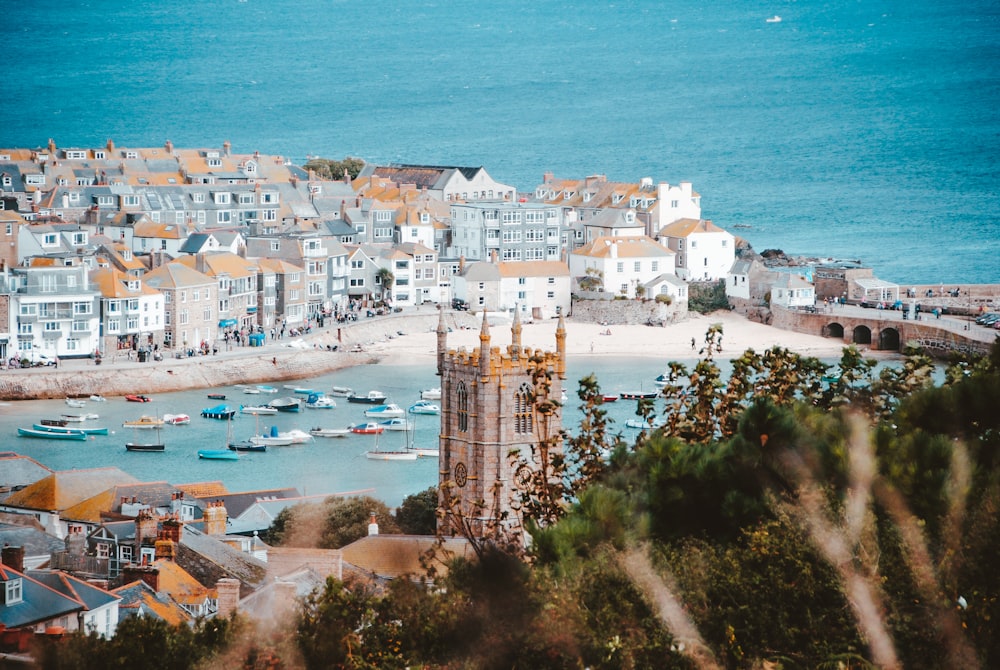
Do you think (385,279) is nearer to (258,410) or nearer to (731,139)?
(258,410)

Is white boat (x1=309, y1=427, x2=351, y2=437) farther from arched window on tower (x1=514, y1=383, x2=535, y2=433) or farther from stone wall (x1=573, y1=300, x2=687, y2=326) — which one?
arched window on tower (x1=514, y1=383, x2=535, y2=433)

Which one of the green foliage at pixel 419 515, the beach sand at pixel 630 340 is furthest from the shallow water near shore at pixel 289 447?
the green foliage at pixel 419 515

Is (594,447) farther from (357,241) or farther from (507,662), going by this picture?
(357,241)

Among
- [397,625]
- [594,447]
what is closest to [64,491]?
[594,447]

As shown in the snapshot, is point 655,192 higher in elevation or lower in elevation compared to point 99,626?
higher

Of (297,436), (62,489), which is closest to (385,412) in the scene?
(297,436)

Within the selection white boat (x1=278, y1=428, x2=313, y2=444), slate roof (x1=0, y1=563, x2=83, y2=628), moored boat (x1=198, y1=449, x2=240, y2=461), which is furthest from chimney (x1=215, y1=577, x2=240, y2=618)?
white boat (x1=278, y1=428, x2=313, y2=444)

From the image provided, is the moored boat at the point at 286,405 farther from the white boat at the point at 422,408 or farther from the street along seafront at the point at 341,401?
the white boat at the point at 422,408
